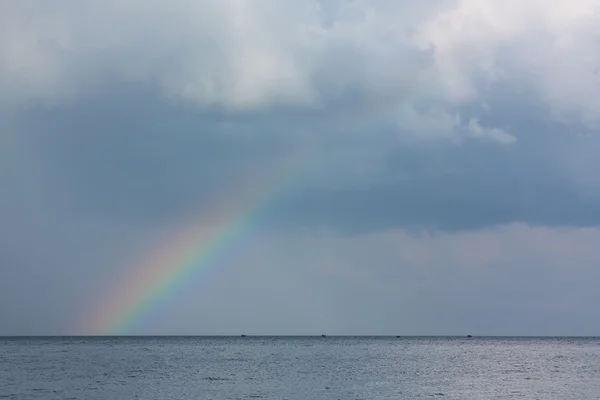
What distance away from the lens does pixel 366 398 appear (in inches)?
2891

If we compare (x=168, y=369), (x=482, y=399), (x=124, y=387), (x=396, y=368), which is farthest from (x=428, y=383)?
(x=168, y=369)

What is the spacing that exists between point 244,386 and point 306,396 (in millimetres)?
12679

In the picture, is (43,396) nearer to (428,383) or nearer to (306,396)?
(306,396)

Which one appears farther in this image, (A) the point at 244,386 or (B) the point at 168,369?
(B) the point at 168,369

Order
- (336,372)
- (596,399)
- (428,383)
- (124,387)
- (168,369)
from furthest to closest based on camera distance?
(168,369), (336,372), (428,383), (124,387), (596,399)

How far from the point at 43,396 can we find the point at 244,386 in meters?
22.1

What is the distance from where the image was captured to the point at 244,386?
8525 cm

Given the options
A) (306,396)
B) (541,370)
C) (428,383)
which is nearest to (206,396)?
(306,396)

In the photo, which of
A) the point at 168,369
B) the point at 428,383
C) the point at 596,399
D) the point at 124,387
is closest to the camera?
the point at 596,399

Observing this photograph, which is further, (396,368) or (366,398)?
(396,368)

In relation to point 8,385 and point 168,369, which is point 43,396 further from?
point 168,369

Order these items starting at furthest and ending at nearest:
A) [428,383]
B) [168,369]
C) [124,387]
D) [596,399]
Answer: [168,369] < [428,383] < [124,387] < [596,399]

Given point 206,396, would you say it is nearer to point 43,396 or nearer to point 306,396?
point 306,396

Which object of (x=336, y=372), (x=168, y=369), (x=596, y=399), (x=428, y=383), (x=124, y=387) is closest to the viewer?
(x=596, y=399)
